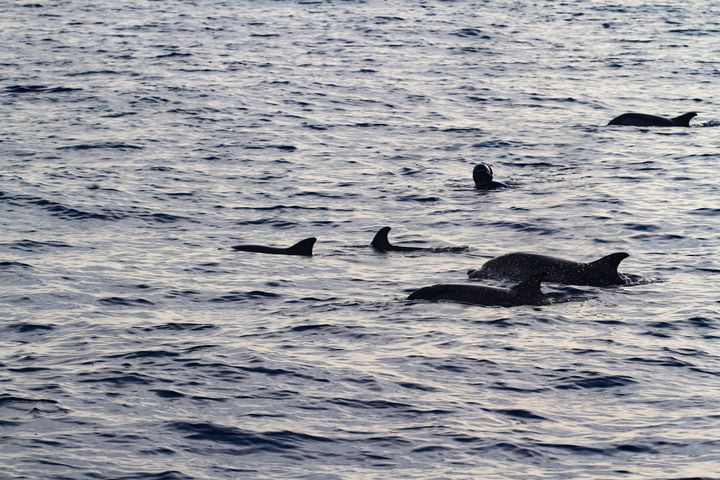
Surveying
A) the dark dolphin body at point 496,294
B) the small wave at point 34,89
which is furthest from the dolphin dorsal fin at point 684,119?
the small wave at point 34,89

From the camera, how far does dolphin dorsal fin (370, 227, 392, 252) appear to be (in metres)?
20.2

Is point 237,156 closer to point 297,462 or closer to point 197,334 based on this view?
point 197,334

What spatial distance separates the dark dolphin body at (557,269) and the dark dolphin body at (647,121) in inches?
595

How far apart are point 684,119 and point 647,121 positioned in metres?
0.91

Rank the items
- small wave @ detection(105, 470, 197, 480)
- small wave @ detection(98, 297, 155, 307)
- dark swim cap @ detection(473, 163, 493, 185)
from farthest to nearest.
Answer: dark swim cap @ detection(473, 163, 493, 185) < small wave @ detection(98, 297, 155, 307) < small wave @ detection(105, 470, 197, 480)

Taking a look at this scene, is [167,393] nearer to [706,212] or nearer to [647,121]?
[706,212]

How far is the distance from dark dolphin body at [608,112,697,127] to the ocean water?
357 mm

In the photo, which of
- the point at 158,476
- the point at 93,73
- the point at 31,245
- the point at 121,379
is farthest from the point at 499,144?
the point at 158,476

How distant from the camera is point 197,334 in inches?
A: 624

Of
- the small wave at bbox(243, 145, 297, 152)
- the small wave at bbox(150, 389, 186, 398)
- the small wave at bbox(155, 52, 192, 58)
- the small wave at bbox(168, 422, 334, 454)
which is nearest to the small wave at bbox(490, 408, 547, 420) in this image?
the small wave at bbox(168, 422, 334, 454)

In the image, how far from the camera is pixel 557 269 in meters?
18.2

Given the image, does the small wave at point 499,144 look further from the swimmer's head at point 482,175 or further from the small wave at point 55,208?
the small wave at point 55,208

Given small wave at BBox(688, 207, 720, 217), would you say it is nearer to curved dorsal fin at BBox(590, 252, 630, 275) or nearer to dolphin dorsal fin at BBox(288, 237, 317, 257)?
curved dorsal fin at BBox(590, 252, 630, 275)

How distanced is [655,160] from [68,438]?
19277 millimetres
